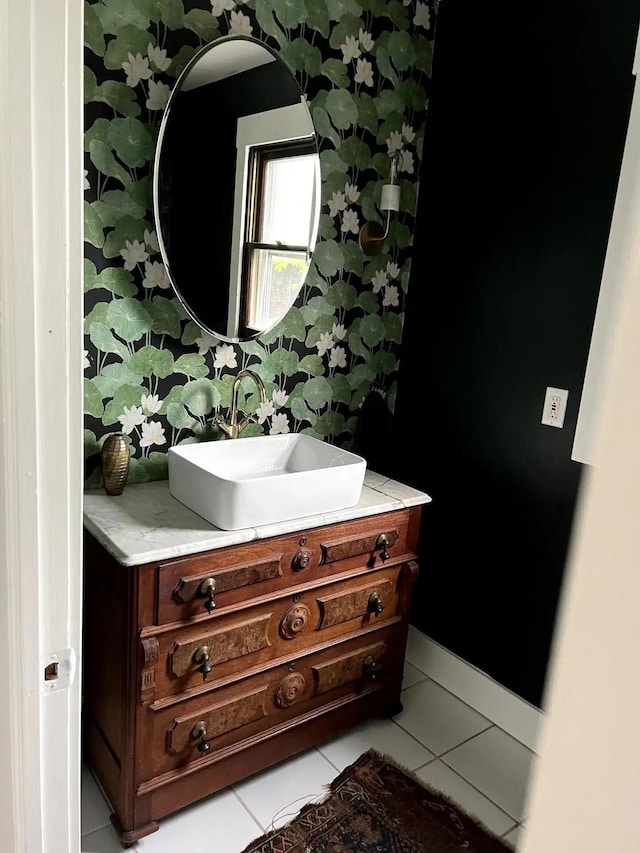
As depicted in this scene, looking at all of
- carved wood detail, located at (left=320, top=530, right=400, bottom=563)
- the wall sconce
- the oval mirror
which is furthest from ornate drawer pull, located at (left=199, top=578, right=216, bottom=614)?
the wall sconce

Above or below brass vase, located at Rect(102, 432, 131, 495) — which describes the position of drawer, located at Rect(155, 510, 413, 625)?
Result: below

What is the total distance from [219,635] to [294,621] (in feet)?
0.83

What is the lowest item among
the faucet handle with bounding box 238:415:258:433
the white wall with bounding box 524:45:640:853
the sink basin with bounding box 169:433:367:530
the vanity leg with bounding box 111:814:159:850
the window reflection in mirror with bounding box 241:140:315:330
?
the vanity leg with bounding box 111:814:159:850

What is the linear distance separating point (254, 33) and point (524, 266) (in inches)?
44.7

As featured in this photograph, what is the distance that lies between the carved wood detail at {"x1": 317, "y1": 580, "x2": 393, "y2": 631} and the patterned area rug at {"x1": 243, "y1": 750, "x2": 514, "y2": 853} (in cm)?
48

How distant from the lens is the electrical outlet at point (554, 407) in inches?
82.7

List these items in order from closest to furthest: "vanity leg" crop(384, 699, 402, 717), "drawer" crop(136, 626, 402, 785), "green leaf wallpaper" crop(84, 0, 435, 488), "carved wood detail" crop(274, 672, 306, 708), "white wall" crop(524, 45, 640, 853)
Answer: "white wall" crop(524, 45, 640, 853) < "drawer" crop(136, 626, 402, 785) < "green leaf wallpaper" crop(84, 0, 435, 488) < "carved wood detail" crop(274, 672, 306, 708) < "vanity leg" crop(384, 699, 402, 717)

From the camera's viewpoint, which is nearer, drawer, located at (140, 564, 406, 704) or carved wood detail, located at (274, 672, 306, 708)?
drawer, located at (140, 564, 406, 704)

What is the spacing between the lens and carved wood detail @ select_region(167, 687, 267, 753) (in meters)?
1.75

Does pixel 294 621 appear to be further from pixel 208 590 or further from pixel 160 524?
pixel 160 524

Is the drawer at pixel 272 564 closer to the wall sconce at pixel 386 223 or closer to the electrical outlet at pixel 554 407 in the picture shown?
the electrical outlet at pixel 554 407

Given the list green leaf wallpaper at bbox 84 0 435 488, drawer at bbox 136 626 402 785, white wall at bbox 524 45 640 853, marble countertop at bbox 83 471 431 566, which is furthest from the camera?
green leaf wallpaper at bbox 84 0 435 488

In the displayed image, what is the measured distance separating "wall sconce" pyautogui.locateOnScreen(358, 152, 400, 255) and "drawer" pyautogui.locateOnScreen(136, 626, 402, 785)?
1.38 meters

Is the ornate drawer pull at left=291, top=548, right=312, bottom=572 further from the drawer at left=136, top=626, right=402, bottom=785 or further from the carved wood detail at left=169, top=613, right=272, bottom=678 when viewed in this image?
the drawer at left=136, top=626, right=402, bottom=785
